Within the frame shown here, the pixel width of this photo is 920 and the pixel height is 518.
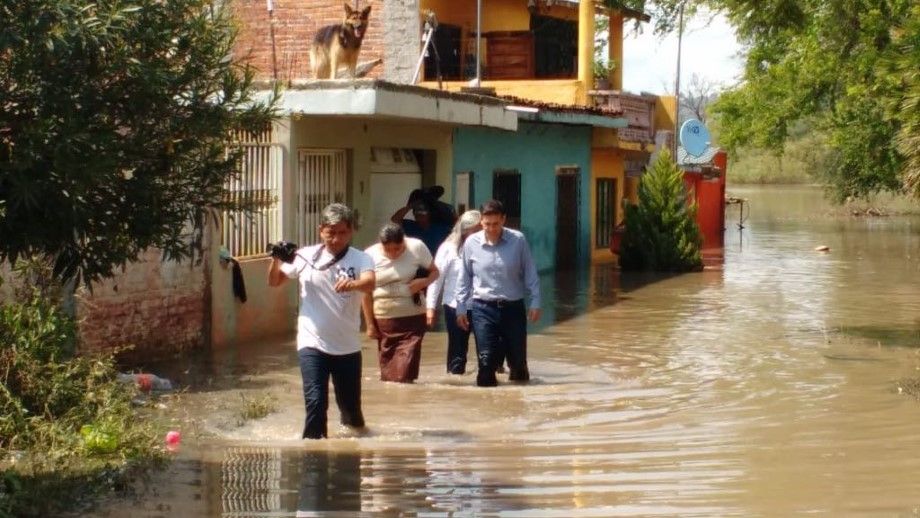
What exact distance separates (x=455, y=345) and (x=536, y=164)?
46.1 feet

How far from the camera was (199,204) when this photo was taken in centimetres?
750

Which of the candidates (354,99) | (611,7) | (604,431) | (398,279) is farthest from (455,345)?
(611,7)

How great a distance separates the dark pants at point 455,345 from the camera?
13.5 m

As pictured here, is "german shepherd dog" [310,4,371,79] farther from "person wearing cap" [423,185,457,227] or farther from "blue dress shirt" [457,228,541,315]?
"blue dress shirt" [457,228,541,315]

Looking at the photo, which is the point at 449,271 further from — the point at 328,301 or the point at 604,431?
the point at 328,301

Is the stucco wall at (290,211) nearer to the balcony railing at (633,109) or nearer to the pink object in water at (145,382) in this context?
the pink object in water at (145,382)

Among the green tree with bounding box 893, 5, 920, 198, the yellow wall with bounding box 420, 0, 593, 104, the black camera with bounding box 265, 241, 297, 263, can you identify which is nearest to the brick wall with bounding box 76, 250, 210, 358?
the black camera with bounding box 265, 241, 297, 263

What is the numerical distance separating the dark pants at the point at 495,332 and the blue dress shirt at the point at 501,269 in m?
0.09

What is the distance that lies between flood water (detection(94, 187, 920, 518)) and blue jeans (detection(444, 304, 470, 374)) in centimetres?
18

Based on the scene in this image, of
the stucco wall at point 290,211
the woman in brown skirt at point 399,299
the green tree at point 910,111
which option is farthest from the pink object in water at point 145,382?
the green tree at point 910,111

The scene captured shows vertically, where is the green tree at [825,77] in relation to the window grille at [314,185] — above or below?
above

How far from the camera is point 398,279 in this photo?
40.9 feet

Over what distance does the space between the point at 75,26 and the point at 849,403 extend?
782 cm

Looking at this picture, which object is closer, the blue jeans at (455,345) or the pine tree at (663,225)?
the blue jeans at (455,345)
